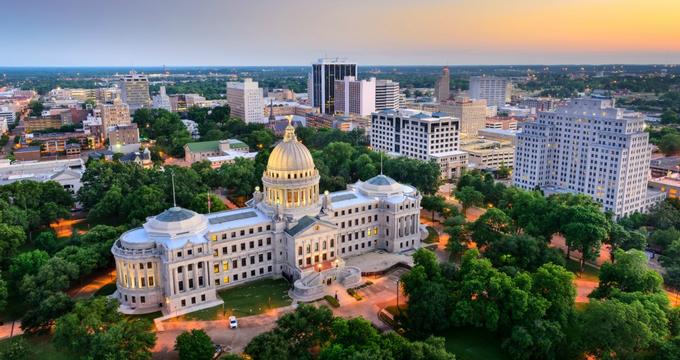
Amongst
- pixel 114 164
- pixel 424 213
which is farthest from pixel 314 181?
pixel 114 164

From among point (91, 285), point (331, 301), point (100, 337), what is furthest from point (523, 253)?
point (91, 285)

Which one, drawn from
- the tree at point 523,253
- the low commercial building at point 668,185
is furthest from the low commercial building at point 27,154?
the low commercial building at point 668,185

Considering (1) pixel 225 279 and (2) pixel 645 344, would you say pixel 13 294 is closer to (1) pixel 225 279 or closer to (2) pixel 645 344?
(1) pixel 225 279

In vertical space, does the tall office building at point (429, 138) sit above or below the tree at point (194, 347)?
above

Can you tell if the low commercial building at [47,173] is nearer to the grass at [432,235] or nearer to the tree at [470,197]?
the grass at [432,235]

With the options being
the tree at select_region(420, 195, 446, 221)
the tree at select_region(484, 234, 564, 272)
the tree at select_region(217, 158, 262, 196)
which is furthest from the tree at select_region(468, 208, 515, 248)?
the tree at select_region(217, 158, 262, 196)
